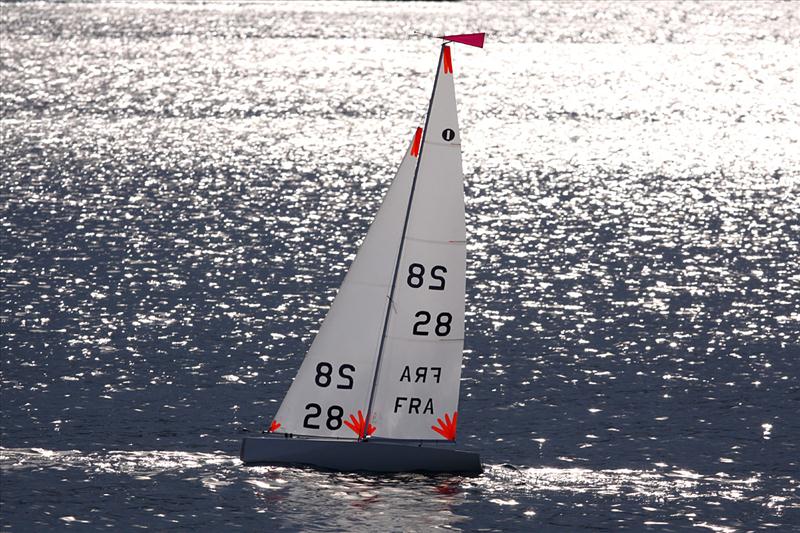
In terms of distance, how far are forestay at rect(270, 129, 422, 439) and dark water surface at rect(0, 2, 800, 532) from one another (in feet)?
7.29

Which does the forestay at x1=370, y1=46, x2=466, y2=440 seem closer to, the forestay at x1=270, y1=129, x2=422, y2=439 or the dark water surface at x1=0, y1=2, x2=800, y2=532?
the forestay at x1=270, y1=129, x2=422, y2=439

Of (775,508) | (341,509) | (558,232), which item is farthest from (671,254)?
(341,509)

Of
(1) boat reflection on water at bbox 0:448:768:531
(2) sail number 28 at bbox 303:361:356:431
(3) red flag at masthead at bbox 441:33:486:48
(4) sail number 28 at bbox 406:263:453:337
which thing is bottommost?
(1) boat reflection on water at bbox 0:448:768:531

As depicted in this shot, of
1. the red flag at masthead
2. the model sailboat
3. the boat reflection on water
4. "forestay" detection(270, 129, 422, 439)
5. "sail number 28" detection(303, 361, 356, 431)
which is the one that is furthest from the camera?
"sail number 28" detection(303, 361, 356, 431)

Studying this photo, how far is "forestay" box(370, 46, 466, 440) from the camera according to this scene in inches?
1533

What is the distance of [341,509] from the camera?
41625mm

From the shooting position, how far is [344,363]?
4212 cm

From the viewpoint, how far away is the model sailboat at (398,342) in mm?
39500

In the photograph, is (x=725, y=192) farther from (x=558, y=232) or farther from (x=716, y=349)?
(x=716, y=349)

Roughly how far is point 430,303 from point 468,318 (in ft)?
91.9

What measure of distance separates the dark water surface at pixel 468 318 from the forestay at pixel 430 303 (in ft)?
8.79

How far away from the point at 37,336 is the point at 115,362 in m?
5.81

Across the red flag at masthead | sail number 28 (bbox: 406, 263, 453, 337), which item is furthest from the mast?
the red flag at masthead

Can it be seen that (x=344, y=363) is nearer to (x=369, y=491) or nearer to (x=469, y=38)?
(x=369, y=491)
